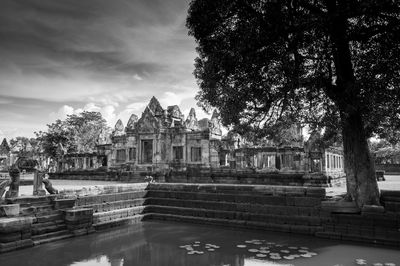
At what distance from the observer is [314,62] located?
10.1 m

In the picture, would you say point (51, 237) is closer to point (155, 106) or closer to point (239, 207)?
point (239, 207)

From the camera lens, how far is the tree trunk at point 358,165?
9195 millimetres

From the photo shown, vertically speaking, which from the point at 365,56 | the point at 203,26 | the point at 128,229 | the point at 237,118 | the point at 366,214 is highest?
the point at 203,26

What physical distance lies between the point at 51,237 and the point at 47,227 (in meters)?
0.36

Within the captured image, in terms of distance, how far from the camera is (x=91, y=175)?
25.4m

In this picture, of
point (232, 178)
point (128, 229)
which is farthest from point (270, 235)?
point (232, 178)

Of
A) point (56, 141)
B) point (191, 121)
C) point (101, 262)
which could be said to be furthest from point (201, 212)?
point (56, 141)

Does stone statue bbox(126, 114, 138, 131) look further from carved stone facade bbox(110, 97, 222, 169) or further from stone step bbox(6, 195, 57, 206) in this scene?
stone step bbox(6, 195, 57, 206)

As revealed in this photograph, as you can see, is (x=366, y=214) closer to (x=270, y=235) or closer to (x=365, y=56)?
(x=270, y=235)

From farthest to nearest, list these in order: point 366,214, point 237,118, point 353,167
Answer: point 237,118 < point 353,167 < point 366,214

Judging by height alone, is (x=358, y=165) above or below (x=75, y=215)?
above

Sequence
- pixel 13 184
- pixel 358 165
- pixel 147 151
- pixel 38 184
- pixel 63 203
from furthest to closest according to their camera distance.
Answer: pixel 147 151
pixel 38 184
pixel 63 203
pixel 358 165
pixel 13 184

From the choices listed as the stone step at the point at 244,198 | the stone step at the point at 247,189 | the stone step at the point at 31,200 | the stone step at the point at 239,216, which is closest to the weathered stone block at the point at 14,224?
the stone step at the point at 31,200

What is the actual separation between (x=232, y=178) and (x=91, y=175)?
1326cm
